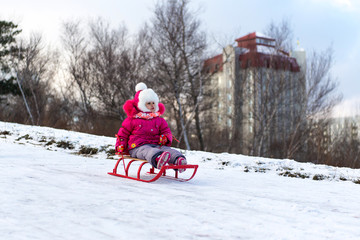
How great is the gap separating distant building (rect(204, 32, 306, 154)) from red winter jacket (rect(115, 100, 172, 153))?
15.5 meters

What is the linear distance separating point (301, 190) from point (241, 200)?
159 cm

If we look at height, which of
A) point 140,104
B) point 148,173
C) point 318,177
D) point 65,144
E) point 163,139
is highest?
point 140,104

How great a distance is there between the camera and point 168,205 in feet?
12.3

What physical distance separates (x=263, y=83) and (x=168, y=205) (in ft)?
66.3

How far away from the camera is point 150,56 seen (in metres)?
22.5

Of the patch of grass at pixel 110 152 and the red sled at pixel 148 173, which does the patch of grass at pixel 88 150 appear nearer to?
the patch of grass at pixel 110 152

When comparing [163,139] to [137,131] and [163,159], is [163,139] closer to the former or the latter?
[137,131]

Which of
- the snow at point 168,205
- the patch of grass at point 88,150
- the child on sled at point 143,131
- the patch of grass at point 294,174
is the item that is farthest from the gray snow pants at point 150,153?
the patch of grass at point 88,150

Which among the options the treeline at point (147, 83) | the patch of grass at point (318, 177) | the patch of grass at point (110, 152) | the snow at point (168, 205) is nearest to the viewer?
the snow at point (168, 205)

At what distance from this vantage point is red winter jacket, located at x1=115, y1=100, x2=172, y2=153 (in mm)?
5641

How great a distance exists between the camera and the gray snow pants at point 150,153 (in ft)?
17.1

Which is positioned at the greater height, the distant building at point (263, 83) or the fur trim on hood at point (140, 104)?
the distant building at point (263, 83)

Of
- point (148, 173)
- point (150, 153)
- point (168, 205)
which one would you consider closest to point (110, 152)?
point (148, 173)

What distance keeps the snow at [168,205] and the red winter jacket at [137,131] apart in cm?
60
